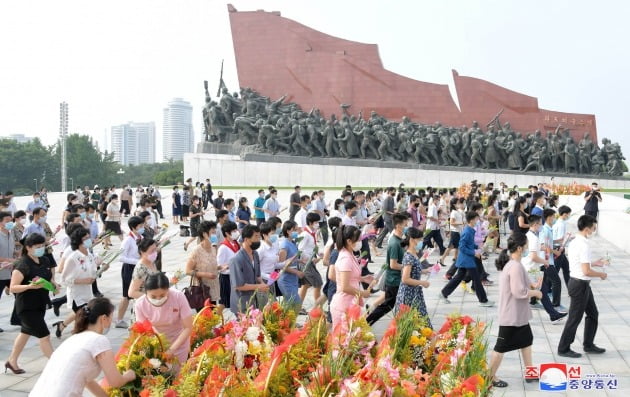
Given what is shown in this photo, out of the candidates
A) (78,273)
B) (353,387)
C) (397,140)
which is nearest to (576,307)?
(353,387)

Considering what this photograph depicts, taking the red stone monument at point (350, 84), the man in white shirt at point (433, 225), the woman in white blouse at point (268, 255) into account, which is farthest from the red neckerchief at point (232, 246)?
the red stone monument at point (350, 84)

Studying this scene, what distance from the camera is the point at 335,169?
2231 centimetres

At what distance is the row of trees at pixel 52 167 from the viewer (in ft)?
137

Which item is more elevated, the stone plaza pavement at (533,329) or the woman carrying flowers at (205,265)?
the woman carrying flowers at (205,265)

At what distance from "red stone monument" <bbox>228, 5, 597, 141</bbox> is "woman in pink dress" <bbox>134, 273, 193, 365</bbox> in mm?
Result: 20414

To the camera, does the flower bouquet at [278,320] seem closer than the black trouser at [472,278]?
Yes

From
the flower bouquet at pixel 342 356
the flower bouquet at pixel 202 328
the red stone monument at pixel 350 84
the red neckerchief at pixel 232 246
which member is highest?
the red stone monument at pixel 350 84

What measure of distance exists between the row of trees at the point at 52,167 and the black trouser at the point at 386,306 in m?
32.5

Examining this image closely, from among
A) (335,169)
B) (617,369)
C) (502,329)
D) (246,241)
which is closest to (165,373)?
(246,241)

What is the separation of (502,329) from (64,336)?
3.69 m

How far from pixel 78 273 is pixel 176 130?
107 m

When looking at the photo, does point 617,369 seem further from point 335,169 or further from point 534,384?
point 335,169

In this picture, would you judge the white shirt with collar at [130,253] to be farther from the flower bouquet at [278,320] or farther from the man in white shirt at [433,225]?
the man in white shirt at [433,225]

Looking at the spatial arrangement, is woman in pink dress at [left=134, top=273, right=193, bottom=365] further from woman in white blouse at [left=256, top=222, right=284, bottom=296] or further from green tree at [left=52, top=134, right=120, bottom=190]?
green tree at [left=52, top=134, right=120, bottom=190]
